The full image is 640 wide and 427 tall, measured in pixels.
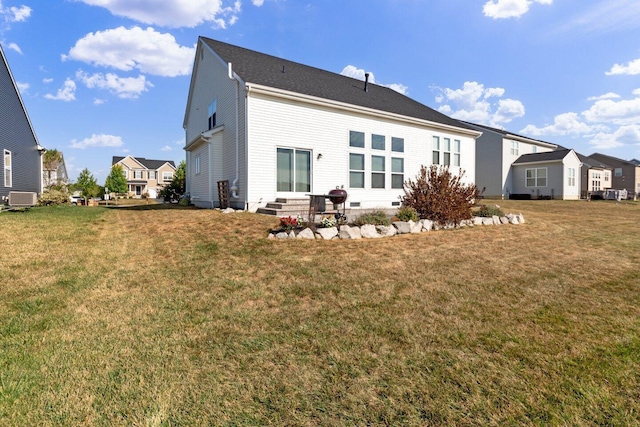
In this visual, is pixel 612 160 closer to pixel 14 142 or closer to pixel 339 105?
pixel 339 105

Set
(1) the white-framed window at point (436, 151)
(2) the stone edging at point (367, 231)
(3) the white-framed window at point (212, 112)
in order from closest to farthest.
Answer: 1. (2) the stone edging at point (367, 231)
2. (3) the white-framed window at point (212, 112)
3. (1) the white-framed window at point (436, 151)

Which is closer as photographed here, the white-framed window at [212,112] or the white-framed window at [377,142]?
the white-framed window at [377,142]

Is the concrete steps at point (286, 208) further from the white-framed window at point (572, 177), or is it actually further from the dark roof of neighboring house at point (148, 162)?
the dark roof of neighboring house at point (148, 162)

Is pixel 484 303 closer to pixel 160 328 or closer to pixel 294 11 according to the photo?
pixel 160 328

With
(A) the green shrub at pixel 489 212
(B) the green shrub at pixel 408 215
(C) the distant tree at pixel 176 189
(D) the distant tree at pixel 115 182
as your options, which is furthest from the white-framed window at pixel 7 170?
(D) the distant tree at pixel 115 182

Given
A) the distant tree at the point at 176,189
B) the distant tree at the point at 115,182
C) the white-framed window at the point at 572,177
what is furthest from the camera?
the distant tree at the point at 115,182

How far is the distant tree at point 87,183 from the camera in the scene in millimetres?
29620

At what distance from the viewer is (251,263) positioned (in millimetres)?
5469

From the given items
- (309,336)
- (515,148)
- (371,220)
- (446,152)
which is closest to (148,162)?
(446,152)

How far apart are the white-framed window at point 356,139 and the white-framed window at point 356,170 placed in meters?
A: 0.42

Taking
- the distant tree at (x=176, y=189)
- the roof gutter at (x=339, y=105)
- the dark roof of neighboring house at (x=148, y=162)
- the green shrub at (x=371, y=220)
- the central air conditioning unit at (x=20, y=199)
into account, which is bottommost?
the green shrub at (x=371, y=220)

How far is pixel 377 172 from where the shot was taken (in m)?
13.9

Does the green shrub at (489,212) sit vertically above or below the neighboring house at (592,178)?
below

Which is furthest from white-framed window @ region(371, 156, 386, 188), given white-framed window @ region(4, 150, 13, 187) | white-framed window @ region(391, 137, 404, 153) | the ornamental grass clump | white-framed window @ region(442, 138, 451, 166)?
white-framed window @ region(4, 150, 13, 187)
